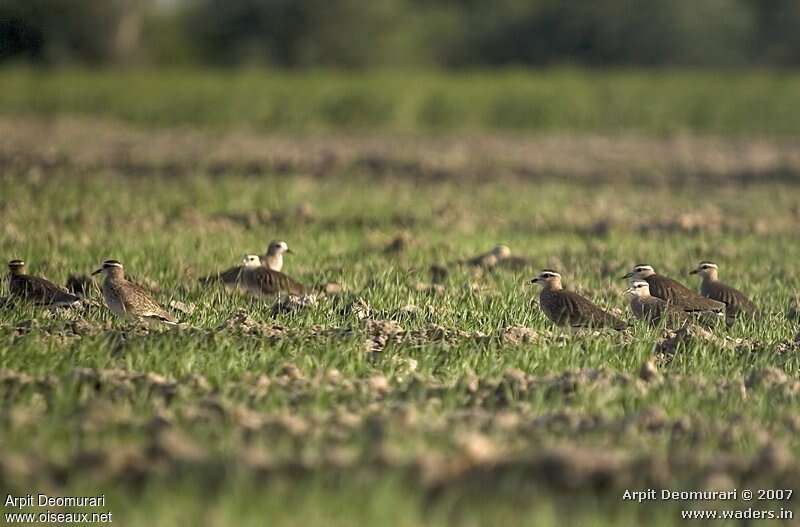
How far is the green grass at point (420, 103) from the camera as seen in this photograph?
117 ft

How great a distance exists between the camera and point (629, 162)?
26.0 meters

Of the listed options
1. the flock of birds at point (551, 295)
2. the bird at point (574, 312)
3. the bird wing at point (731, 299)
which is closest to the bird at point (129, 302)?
the flock of birds at point (551, 295)

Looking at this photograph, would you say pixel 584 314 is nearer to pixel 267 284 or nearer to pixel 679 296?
pixel 679 296

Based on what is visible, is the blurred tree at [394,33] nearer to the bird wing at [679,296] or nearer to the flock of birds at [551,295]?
the flock of birds at [551,295]

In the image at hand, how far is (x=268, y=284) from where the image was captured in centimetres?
972

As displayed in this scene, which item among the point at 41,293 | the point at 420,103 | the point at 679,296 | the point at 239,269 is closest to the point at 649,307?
the point at 679,296

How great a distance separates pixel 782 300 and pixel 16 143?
17.9 m

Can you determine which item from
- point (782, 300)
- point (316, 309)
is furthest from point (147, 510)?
point (782, 300)

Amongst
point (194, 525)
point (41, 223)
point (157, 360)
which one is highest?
point (41, 223)

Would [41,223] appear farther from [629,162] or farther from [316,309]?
[629,162]

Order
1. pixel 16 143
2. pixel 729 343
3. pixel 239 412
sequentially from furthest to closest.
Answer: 1. pixel 16 143
2. pixel 729 343
3. pixel 239 412

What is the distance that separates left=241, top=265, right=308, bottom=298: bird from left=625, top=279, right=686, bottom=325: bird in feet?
7.59

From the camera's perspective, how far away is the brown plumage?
9.70 meters

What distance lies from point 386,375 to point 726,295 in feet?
11.8
